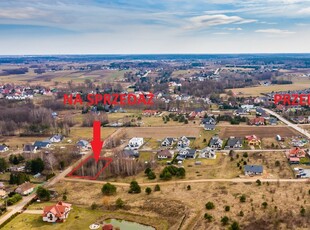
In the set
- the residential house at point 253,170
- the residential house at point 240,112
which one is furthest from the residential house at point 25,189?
the residential house at point 240,112

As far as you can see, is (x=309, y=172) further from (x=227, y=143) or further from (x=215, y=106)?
(x=215, y=106)

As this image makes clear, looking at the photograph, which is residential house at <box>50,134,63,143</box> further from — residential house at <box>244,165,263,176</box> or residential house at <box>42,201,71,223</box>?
residential house at <box>244,165,263,176</box>

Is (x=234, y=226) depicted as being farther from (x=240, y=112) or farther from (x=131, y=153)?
(x=240, y=112)

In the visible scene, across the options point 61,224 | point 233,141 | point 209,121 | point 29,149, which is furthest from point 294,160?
point 29,149

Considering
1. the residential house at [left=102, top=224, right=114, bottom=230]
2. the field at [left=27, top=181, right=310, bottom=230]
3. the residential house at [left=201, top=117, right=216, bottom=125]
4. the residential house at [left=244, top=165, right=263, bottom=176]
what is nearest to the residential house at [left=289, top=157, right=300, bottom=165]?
the residential house at [left=244, top=165, right=263, bottom=176]

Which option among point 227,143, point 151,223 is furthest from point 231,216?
point 227,143
